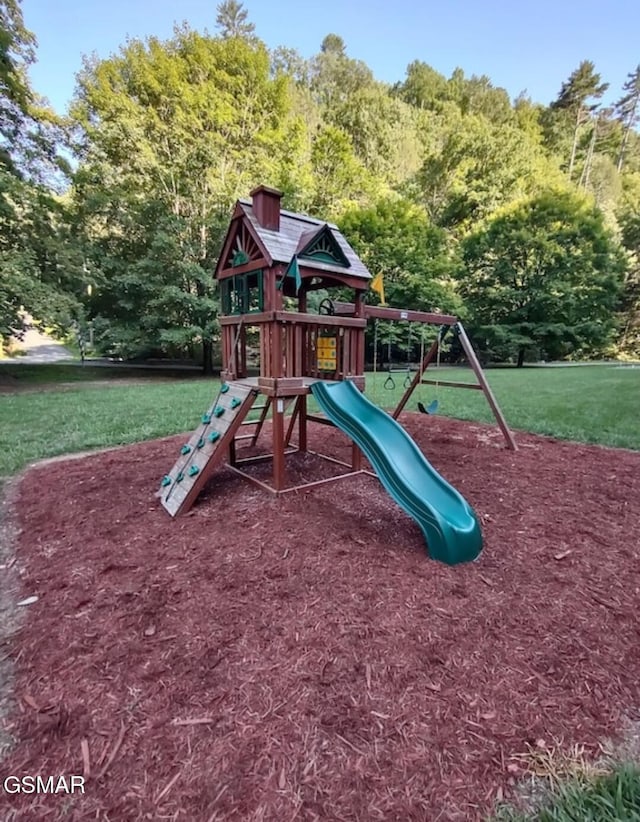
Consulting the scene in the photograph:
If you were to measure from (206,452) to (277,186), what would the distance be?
1606 centimetres

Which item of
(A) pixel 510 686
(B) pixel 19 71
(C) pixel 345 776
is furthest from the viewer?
(B) pixel 19 71

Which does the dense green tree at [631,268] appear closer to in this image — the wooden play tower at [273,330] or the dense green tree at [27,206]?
the wooden play tower at [273,330]

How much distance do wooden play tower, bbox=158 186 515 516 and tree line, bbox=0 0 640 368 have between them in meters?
11.4

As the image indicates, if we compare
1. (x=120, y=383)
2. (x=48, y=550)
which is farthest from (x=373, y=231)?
(x=48, y=550)

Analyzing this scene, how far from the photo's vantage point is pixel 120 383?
14828mm

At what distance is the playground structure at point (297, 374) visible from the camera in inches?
124

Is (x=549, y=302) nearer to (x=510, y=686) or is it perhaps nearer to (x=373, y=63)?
(x=373, y=63)

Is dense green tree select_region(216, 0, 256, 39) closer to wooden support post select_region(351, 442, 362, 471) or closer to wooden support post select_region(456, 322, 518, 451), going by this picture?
wooden support post select_region(456, 322, 518, 451)

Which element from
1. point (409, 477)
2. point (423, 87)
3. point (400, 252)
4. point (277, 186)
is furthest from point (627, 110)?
point (409, 477)

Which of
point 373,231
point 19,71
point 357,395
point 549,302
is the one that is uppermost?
point 19,71

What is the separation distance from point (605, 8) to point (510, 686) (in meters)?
16.5

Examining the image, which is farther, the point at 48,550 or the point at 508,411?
the point at 508,411

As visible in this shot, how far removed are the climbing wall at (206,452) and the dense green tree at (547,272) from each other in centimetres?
2193

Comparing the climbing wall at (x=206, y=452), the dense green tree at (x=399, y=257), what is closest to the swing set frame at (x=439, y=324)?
the climbing wall at (x=206, y=452)
